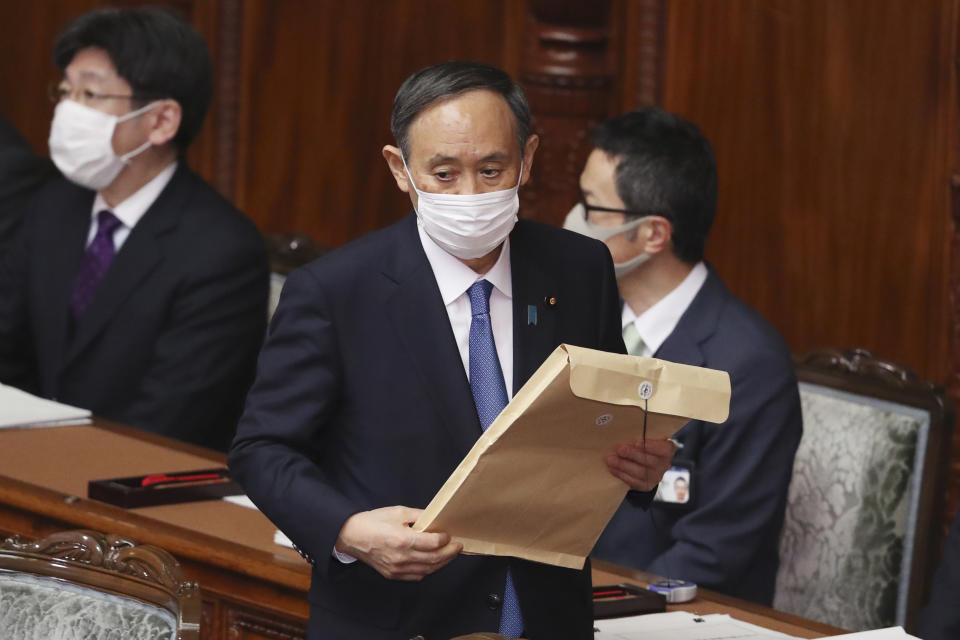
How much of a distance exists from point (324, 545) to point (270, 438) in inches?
7.9

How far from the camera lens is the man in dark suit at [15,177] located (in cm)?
502

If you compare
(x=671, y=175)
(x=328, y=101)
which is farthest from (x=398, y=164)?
(x=328, y=101)

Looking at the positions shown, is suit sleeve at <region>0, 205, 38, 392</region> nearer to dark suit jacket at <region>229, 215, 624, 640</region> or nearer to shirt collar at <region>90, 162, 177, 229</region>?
shirt collar at <region>90, 162, 177, 229</region>

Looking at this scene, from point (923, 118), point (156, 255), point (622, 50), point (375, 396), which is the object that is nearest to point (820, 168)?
point (923, 118)

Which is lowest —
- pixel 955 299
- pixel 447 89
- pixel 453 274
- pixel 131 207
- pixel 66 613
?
pixel 66 613

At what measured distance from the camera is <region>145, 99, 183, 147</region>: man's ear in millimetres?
4371

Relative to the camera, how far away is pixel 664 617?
2.72m

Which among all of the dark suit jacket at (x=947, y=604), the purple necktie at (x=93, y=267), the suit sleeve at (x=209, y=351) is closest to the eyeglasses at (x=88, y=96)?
the purple necktie at (x=93, y=267)

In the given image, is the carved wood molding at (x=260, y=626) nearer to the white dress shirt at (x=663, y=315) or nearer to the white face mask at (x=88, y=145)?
→ the white dress shirt at (x=663, y=315)

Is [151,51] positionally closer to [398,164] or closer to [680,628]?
[398,164]

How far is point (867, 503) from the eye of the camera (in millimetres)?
3646

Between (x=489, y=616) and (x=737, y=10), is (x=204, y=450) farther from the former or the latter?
(x=737, y=10)

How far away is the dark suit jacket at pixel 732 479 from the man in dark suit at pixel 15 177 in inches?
96.8

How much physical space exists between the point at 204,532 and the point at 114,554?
753 millimetres
